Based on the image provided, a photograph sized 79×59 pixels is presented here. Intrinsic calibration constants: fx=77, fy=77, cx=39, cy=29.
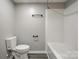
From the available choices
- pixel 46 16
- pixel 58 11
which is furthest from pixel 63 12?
pixel 46 16

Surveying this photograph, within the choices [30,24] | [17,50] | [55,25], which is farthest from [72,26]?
[17,50]

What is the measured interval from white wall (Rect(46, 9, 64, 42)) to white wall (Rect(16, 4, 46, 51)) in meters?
0.29

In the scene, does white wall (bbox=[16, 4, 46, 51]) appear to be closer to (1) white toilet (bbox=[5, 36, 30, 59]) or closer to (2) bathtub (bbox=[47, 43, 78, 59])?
(1) white toilet (bbox=[5, 36, 30, 59])

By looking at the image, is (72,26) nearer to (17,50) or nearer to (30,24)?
(30,24)

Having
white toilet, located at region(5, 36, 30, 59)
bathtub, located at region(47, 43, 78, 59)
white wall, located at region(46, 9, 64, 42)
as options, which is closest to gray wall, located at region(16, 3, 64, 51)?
white wall, located at region(46, 9, 64, 42)

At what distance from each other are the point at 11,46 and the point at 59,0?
224 cm

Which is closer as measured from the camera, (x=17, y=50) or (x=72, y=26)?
(x=72, y=26)

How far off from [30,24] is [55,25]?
3.20 feet

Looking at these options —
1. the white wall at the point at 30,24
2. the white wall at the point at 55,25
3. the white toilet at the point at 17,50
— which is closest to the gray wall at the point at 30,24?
the white wall at the point at 30,24

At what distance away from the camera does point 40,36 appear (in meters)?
3.03

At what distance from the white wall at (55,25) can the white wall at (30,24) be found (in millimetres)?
291

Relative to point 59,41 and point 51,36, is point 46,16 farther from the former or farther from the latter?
point 59,41

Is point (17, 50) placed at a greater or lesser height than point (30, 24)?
lesser

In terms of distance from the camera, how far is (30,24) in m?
3.05
